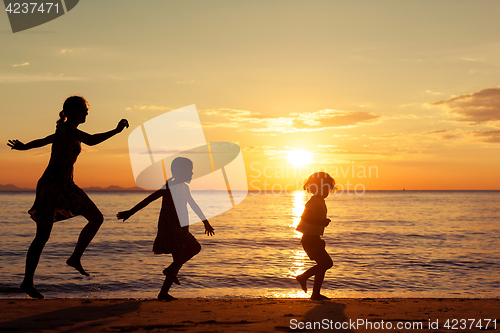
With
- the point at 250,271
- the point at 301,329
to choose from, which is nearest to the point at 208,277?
the point at 250,271

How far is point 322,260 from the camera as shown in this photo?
5.81 metres

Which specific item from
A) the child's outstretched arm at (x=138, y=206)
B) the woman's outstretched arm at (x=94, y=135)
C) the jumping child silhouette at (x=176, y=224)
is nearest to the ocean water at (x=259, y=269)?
the jumping child silhouette at (x=176, y=224)

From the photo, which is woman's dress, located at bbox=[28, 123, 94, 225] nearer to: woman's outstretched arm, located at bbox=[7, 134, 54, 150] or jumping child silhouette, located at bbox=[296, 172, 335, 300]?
woman's outstretched arm, located at bbox=[7, 134, 54, 150]

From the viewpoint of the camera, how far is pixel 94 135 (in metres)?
4.20

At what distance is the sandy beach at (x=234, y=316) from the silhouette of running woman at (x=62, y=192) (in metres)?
0.50

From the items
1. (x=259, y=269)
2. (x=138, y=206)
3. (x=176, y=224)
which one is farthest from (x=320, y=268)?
(x=259, y=269)

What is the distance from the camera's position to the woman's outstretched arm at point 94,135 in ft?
13.4

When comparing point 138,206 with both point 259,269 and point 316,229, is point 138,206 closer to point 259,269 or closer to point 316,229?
point 316,229

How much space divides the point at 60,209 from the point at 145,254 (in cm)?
899

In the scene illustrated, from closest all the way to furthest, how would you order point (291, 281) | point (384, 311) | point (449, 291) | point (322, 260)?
point (384, 311)
point (322, 260)
point (449, 291)
point (291, 281)

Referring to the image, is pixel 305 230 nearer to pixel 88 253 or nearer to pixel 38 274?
pixel 38 274

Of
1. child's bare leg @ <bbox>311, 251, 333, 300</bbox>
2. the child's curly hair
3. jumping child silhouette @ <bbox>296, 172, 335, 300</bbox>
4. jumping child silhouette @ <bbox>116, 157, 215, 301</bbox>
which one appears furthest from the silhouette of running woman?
child's bare leg @ <bbox>311, 251, 333, 300</bbox>

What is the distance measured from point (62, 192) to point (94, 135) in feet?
2.57

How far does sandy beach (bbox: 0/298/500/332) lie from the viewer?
3656 mm
